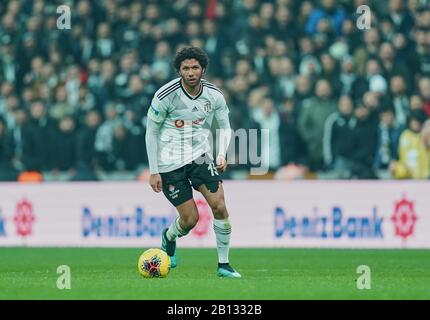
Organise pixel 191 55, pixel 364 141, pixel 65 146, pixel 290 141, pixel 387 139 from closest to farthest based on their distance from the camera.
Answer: pixel 191 55
pixel 364 141
pixel 387 139
pixel 290 141
pixel 65 146

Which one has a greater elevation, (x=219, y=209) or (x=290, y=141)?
(x=290, y=141)

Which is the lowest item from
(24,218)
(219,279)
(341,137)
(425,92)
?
(219,279)

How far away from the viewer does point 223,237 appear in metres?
12.9

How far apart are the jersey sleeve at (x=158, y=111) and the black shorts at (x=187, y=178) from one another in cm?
62

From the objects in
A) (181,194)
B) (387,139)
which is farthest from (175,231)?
(387,139)

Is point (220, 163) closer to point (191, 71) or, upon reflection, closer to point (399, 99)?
point (191, 71)

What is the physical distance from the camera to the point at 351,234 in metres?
18.5

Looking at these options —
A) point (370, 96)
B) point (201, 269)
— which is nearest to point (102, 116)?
point (370, 96)

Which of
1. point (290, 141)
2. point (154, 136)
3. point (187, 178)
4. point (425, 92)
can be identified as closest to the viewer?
point (154, 136)

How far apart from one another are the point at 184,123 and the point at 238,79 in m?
7.63

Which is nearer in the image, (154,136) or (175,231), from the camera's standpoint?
(154,136)

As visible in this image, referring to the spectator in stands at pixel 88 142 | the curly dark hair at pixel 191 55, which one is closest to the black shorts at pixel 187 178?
the curly dark hair at pixel 191 55

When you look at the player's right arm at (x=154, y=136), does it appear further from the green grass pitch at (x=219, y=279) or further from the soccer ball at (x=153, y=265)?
the green grass pitch at (x=219, y=279)
